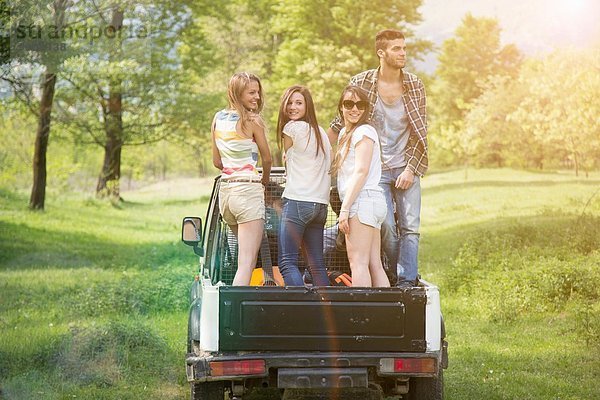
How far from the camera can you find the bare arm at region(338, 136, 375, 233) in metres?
6.11

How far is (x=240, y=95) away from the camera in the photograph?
630cm

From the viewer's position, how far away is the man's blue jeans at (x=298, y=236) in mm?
6234

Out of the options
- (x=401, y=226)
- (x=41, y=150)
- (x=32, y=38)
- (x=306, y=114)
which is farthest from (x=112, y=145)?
(x=306, y=114)

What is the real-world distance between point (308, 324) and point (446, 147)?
1003 inches

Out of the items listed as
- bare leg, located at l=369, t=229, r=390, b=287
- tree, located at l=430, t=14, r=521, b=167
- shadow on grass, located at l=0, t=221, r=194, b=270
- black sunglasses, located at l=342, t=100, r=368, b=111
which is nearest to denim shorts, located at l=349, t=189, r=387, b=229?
bare leg, located at l=369, t=229, r=390, b=287

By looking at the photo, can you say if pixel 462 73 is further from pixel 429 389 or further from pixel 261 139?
pixel 429 389

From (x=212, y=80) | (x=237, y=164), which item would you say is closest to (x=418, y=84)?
(x=237, y=164)

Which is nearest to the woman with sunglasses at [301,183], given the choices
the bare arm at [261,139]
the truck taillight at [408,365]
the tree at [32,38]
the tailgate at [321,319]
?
the bare arm at [261,139]

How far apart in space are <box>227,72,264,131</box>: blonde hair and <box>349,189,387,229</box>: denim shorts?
33.1 inches

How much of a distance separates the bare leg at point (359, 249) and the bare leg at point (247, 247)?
0.62m

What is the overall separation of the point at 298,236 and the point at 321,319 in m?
0.79

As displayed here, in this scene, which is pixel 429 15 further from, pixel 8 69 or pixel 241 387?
pixel 241 387

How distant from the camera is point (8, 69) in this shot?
43.3 feet

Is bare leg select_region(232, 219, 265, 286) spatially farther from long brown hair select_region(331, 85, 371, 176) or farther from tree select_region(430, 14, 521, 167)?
tree select_region(430, 14, 521, 167)
